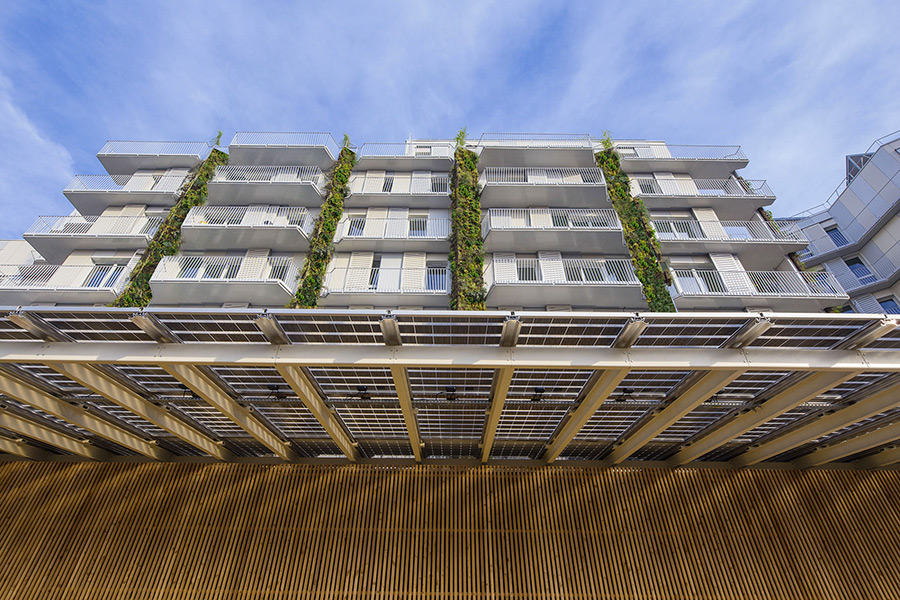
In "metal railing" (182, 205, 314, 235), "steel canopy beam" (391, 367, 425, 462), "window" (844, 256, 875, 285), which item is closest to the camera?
"steel canopy beam" (391, 367, 425, 462)

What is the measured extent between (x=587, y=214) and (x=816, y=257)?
15.7m

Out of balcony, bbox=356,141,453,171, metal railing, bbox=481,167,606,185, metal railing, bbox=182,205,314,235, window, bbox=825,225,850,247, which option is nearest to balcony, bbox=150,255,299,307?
metal railing, bbox=182,205,314,235

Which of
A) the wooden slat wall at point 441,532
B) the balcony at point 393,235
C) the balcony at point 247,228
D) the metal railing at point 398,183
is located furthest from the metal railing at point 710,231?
the balcony at point 247,228

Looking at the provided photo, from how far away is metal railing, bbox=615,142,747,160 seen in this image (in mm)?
15578

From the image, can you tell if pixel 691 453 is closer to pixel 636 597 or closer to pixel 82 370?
pixel 636 597

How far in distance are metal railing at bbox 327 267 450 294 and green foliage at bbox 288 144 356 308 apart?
0.58 meters

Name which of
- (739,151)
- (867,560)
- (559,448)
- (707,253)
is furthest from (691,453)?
(739,151)

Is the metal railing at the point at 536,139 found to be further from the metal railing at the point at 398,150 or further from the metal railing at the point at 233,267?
the metal railing at the point at 233,267

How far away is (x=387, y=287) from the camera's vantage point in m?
12.5

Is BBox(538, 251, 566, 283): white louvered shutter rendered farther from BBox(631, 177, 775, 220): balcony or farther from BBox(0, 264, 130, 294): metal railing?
BBox(0, 264, 130, 294): metal railing

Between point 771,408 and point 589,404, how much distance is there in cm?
369

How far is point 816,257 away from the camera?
20031mm

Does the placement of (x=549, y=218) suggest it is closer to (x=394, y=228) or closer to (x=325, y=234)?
(x=394, y=228)

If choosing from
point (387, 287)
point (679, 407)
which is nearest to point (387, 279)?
point (387, 287)
